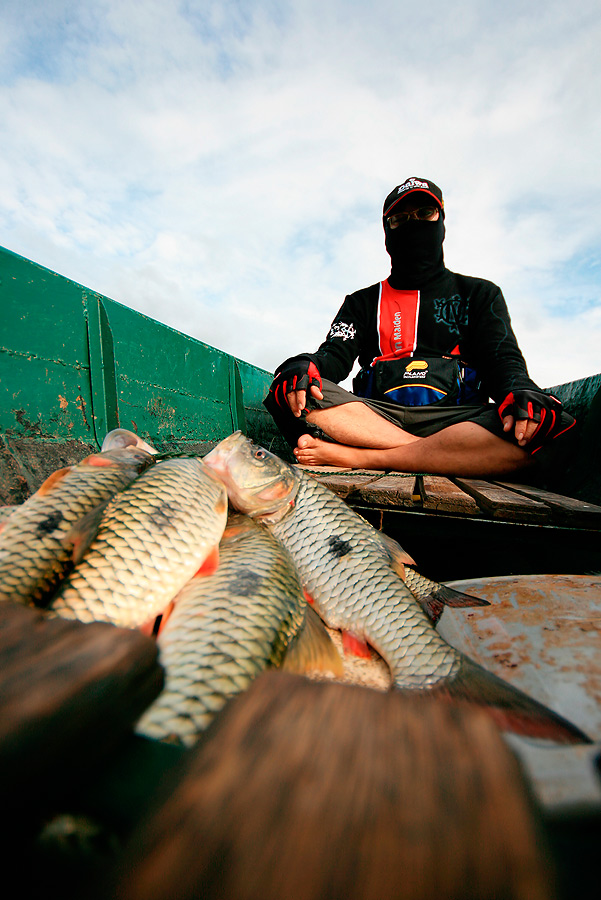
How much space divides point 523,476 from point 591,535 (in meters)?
1.13

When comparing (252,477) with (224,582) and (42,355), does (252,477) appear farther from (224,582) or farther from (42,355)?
(42,355)

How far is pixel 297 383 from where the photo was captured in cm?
262

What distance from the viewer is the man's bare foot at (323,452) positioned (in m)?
2.81

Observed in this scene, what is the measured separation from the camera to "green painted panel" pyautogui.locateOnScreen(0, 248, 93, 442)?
2.14 m

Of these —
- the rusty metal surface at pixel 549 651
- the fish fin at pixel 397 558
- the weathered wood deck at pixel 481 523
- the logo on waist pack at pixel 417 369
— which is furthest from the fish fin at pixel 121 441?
the logo on waist pack at pixel 417 369

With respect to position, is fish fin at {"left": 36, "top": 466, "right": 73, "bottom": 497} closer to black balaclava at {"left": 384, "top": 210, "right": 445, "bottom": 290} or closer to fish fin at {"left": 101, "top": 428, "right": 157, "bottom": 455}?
fish fin at {"left": 101, "top": 428, "right": 157, "bottom": 455}

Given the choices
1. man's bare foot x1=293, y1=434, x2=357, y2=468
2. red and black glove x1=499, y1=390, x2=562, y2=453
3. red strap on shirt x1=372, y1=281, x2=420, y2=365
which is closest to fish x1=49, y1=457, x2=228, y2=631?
man's bare foot x1=293, y1=434, x2=357, y2=468

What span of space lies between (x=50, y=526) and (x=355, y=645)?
0.86 metres

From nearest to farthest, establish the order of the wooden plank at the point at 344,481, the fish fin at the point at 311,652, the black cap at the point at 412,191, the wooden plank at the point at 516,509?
the fish fin at the point at 311,652 → the wooden plank at the point at 516,509 → the wooden plank at the point at 344,481 → the black cap at the point at 412,191

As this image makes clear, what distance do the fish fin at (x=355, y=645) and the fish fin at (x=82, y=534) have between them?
2.43 feet

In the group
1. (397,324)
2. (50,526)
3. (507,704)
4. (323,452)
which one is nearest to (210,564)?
(50,526)

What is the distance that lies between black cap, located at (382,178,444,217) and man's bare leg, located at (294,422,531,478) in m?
2.15

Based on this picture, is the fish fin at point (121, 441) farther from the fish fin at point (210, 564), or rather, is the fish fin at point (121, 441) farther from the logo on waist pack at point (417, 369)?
the logo on waist pack at point (417, 369)

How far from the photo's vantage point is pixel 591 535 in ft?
5.22
